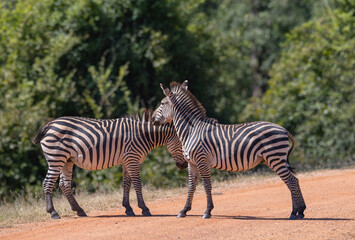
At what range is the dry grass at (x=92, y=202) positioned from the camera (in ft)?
34.4

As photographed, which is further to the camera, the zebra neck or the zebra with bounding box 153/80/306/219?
the zebra neck

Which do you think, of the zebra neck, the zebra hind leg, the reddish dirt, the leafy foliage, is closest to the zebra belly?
the reddish dirt

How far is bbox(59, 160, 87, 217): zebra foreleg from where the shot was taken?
10.5 m

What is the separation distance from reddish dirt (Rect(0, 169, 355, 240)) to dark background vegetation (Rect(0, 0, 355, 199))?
5.22 meters

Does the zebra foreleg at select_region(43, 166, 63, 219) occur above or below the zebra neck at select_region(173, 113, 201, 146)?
below

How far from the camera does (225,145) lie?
9516 mm

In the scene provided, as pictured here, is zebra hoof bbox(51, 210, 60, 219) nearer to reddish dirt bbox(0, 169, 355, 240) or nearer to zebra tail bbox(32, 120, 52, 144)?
reddish dirt bbox(0, 169, 355, 240)

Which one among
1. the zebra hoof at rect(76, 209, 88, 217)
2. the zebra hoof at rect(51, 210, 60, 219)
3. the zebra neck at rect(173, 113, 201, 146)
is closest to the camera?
the zebra neck at rect(173, 113, 201, 146)

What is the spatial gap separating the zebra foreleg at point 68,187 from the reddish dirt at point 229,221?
0.28 meters

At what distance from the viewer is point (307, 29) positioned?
24.2 m

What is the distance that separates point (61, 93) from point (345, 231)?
1306cm

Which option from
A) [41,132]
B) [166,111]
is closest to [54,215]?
[41,132]

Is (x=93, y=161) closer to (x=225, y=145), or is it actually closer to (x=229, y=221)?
(x=225, y=145)

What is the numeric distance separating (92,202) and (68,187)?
4.84ft
